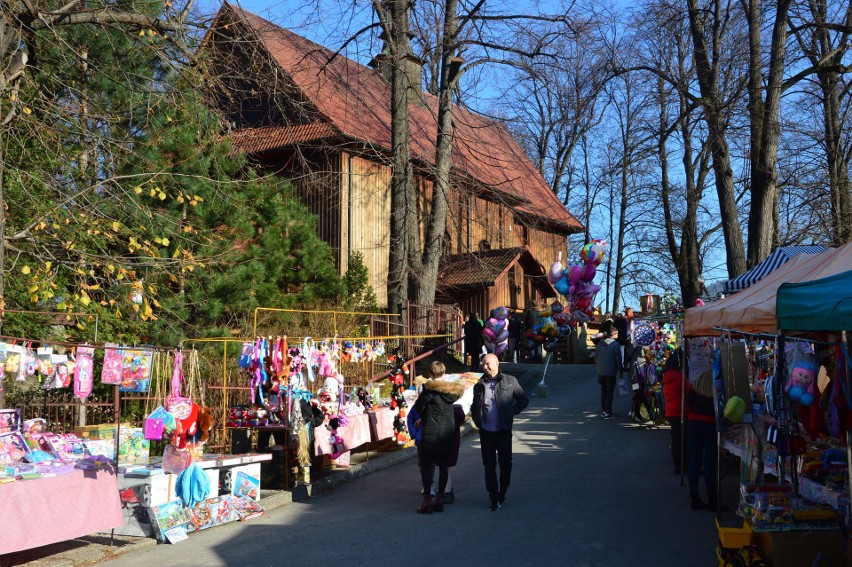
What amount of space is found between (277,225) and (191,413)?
440 inches

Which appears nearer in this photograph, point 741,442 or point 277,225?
point 741,442

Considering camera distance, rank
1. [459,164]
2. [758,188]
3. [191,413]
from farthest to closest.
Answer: [459,164]
[758,188]
[191,413]

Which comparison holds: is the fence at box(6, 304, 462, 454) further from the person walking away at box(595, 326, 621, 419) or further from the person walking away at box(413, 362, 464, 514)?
the person walking away at box(595, 326, 621, 419)

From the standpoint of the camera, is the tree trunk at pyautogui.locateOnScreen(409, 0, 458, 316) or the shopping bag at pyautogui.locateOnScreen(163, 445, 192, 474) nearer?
the shopping bag at pyautogui.locateOnScreen(163, 445, 192, 474)

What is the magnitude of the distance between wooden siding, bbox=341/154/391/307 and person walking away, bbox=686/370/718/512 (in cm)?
1724

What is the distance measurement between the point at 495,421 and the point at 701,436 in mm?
2326

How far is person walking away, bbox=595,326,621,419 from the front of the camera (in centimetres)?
1688

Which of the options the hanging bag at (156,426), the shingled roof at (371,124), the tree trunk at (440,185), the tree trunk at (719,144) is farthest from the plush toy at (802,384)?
the tree trunk at (440,185)

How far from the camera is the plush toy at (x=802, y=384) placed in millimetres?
6484

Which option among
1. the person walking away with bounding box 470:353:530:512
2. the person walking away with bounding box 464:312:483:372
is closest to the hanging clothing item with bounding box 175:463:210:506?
the person walking away with bounding box 470:353:530:512

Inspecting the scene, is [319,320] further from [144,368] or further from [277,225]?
[144,368]

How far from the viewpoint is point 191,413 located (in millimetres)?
8938

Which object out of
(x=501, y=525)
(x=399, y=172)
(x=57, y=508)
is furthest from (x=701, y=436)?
(x=399, y=172)

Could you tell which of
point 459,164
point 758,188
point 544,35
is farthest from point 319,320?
point 459,164
